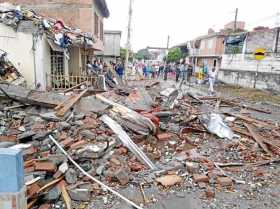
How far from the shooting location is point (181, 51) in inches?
Result: 2195

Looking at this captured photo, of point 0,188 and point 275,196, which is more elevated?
point 0,188

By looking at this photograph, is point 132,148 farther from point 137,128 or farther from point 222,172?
point 222,172

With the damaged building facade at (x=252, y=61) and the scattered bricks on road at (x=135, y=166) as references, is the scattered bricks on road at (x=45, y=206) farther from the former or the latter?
the damaged building facade at (x=252, y=61)

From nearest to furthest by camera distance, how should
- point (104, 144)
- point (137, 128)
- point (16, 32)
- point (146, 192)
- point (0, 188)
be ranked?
point (0, 188) < point (146, 192) < point (104, 144) < point (137, 128) < point (16, 32)

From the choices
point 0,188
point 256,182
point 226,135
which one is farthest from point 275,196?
point 0,188

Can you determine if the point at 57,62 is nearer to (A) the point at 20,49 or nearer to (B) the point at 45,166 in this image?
(A) the point at 20,49

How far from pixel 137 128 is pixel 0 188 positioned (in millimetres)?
4650

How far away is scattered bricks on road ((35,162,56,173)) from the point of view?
5600mm

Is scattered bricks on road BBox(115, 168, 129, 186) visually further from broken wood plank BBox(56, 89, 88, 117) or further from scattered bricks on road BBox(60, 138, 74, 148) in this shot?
broken wood plank BBox(56, 89, 88, 117)

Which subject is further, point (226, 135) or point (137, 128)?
point (226, 135)

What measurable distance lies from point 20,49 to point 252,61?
1798 centimetres

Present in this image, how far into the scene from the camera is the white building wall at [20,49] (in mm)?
13094

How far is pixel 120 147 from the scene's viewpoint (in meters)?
7.07

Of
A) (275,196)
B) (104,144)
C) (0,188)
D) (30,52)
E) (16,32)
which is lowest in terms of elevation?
(275,196)
